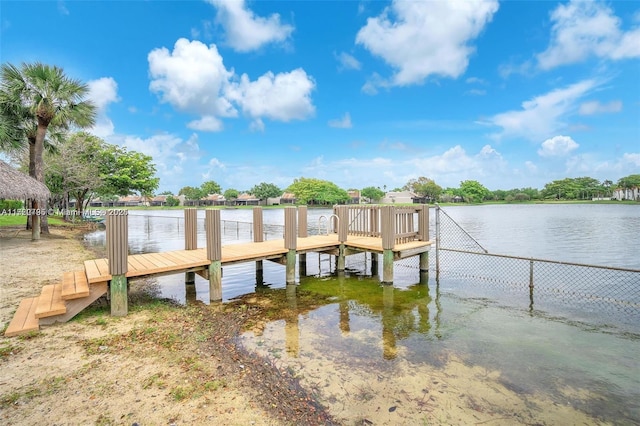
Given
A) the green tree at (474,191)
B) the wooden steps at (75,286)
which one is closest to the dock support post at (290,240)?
the wooden steps at (75,286)

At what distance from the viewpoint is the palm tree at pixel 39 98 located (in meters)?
15.3

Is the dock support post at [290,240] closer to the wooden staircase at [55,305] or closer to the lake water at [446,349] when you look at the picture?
the lake water at [446,349]

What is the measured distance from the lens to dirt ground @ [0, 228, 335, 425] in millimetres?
3270

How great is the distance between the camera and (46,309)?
5.38 metres

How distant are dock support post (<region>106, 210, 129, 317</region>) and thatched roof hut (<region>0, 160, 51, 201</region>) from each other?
11.3m

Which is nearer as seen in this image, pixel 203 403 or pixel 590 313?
pixel 203 403

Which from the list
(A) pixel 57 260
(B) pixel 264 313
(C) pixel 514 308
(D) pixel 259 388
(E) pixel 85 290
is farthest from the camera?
(A) pixel 57 260

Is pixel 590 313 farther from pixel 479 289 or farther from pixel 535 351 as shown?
pixel 535 351

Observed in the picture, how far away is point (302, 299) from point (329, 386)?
390cm

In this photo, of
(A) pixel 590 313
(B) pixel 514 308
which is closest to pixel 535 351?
(B) pixel 514 308

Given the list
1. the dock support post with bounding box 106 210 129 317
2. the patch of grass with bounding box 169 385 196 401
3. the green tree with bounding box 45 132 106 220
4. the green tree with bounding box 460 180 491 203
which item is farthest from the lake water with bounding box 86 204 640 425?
the green tree with bounding box 460 180 491 203

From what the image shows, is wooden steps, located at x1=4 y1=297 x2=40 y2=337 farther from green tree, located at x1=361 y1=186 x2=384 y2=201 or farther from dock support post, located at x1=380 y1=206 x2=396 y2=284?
green tree, located at x1=361 y1=186 x2=384 y2=201

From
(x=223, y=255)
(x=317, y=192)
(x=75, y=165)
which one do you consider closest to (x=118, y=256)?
(x=223, y=255)

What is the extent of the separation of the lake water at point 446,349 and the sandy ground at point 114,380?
39.5 inches
